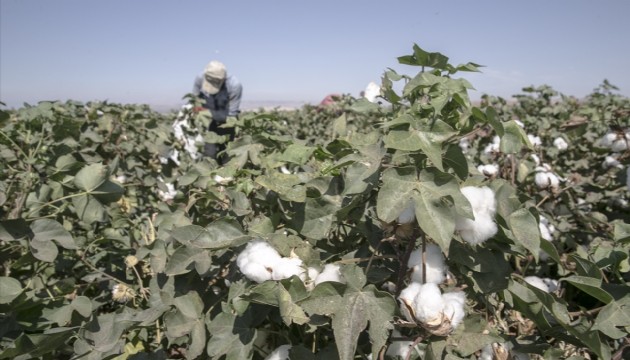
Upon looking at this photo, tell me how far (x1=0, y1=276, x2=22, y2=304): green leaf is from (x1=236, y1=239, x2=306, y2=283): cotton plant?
79 cm

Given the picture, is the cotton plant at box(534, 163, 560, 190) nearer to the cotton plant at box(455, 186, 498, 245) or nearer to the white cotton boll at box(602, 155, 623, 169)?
the white cotton boll at box(602, 155, 623, 169)

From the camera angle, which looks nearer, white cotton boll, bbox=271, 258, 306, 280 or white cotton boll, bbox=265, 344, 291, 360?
white cotton boll, bbox=271, 258, 306, 280

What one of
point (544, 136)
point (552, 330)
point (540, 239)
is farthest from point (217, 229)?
point (544, 136)

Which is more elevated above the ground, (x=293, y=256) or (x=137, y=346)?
(x=293, y=256)

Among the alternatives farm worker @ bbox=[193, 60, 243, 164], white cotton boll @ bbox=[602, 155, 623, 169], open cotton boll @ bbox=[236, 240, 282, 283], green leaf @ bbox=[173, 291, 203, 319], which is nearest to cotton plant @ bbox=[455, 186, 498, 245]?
open cotton boll @ bbox=[236, 240, 282, 283]

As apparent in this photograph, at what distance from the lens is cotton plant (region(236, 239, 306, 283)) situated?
94cm

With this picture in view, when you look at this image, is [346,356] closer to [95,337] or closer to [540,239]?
[540,239]

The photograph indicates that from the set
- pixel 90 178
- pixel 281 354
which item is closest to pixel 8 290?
pixel 90 178

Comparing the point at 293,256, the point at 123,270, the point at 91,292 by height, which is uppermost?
the point at 293,256

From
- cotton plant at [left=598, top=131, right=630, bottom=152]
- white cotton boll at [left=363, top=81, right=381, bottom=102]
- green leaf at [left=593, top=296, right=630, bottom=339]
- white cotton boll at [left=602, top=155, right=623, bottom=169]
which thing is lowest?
green leaf at [left=593, top=296, right=630, bottom=339]

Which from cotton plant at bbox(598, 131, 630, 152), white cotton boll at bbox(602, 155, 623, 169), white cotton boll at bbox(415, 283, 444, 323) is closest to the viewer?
white cotton boll at bbox(415, 283, 444, 323)

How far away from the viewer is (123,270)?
77.5 inches

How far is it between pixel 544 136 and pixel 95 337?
2965 millimetres

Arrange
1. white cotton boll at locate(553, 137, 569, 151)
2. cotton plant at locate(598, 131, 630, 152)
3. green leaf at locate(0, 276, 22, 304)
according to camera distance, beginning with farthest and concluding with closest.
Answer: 1. white cotton boll at locate(553, 137, 569, 151)
2. cotton plant at locate(598, 131, 630, 152)
3. green leaf at locate(0, 276, 22, 304)
